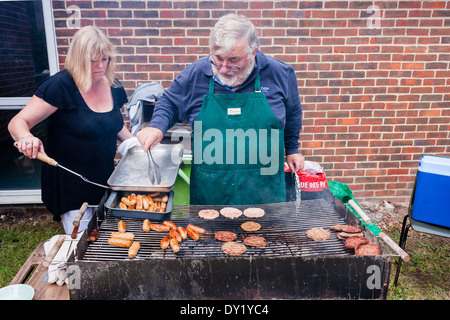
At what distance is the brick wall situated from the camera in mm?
4488

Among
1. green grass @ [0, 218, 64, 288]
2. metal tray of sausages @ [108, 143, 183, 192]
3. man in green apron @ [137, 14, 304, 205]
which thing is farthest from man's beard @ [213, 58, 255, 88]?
green grass @ [0, 218, 64, 288]

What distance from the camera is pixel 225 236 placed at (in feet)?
7.95

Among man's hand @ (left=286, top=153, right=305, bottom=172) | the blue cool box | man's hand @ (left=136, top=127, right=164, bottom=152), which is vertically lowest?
the blue cool box

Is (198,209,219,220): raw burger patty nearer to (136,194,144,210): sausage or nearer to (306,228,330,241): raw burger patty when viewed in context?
(136,194,144,210): sausage

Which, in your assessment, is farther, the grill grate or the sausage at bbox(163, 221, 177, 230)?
the sausage at bbox(163, 221, 177, 230)

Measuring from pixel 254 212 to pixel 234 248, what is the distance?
21.5 inches

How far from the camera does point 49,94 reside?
278 centimetres

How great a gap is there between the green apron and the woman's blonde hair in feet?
3.08

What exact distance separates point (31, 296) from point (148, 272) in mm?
707

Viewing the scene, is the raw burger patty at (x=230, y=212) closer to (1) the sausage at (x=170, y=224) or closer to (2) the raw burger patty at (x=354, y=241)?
(1) the sausage at (x=170, y=224)

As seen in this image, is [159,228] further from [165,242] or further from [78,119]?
[78,119]

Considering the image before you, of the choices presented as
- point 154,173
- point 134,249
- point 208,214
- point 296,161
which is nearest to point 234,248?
point 208,214

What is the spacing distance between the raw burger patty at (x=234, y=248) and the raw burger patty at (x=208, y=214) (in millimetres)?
370

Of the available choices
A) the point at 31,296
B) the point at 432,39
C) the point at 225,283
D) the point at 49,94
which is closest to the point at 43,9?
the point at 49,94
